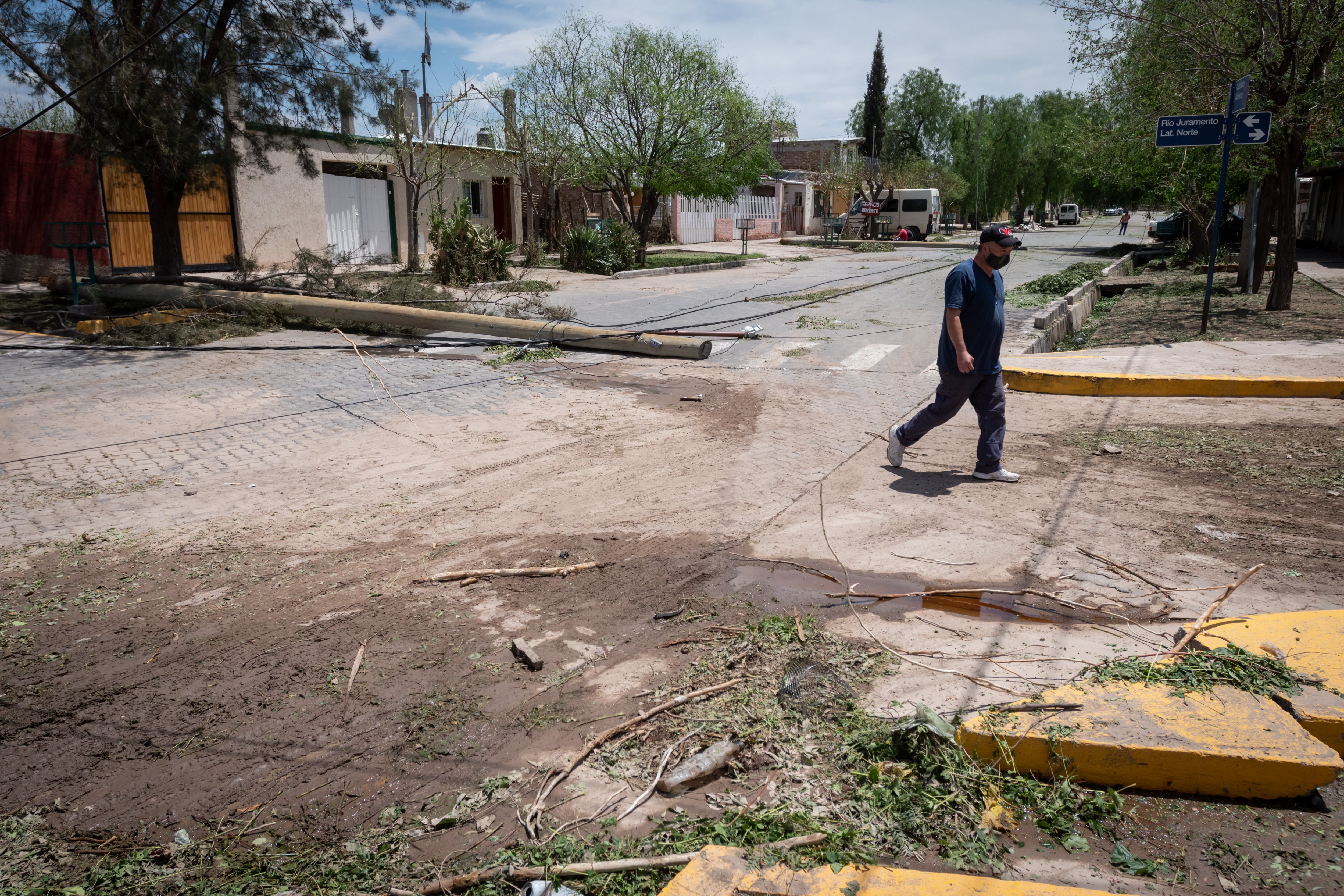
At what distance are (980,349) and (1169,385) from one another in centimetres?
416

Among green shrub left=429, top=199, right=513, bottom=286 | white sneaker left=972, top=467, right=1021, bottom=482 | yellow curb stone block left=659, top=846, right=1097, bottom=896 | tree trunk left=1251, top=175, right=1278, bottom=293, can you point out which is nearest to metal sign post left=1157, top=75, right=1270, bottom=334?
tree trunk left=1251, top=175, right=1278, bottom=293

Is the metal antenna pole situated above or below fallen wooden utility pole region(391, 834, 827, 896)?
above

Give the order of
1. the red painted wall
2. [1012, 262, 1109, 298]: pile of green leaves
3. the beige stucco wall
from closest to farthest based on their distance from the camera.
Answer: the red painted wall
[1012, 262, 1109, 298]: pile of green leaves
the beige stucco wall

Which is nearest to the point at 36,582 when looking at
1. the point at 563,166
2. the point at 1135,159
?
the point at 1135,159

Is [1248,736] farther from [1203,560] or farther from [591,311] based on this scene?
[591,311]

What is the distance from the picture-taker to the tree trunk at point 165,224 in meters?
13.9

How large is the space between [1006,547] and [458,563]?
122 inches

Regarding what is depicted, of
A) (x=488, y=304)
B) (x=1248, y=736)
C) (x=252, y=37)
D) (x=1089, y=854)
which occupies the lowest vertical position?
(x=1089, y=854)

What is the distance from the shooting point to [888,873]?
8.08 ft

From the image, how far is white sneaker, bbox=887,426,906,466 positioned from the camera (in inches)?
256

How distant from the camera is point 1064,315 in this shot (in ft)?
46.2

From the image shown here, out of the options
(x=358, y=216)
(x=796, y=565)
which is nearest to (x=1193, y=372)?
(x=796, y=565)

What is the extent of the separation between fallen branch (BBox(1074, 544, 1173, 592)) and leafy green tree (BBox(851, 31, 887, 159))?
68.2 metres

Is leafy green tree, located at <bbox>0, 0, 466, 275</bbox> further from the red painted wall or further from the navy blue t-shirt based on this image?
the navy blue t-shirt
